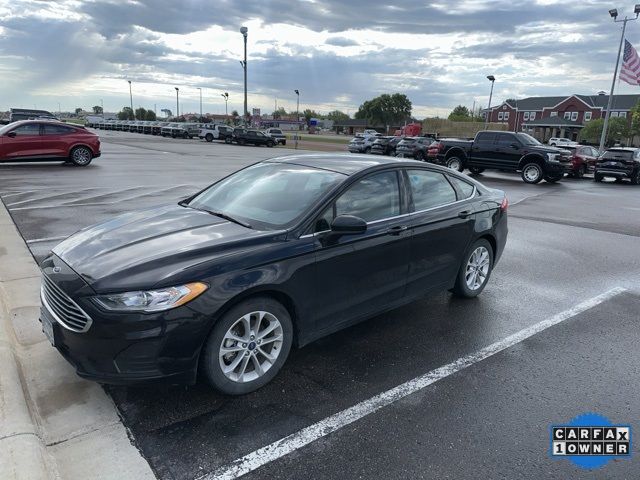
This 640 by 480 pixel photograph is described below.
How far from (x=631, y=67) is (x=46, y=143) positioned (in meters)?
29.7

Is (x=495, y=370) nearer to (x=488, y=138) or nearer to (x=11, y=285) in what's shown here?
(x=11, y=285)

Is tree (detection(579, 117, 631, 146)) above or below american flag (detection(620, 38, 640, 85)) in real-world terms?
below

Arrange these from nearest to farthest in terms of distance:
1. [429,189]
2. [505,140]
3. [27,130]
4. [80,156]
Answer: [429,189] < [27,130] < [80,156] < [505,140]

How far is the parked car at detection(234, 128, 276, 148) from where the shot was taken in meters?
43.6

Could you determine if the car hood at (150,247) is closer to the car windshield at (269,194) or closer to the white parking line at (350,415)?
the car windshield at (269,194)

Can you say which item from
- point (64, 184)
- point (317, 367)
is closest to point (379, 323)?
point (317, 367)

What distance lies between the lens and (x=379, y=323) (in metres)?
4.66

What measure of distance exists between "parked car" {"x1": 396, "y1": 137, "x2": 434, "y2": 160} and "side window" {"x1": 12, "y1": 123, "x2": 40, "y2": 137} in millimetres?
18155

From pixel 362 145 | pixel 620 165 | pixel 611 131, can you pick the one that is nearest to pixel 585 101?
pixel 611 131

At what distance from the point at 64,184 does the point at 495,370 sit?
12024 millimetres

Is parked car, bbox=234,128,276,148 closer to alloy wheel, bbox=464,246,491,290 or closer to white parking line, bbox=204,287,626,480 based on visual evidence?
alloy wheel, bbox=464,246,491,290

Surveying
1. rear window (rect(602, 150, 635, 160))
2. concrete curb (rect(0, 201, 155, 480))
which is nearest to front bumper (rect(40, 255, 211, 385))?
concrete curb (rect(0, 201, 155, 480))

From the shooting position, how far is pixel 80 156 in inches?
665

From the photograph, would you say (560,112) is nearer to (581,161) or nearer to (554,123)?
(554,123)
